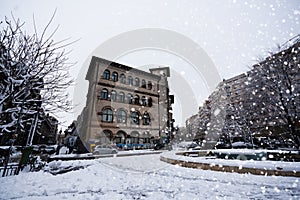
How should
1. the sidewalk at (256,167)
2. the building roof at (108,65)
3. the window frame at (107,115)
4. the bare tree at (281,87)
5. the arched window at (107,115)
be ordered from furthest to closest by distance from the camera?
the building roof at (108,65) < the arched window at (107,115) < the window frame at (107,115) < the bare tree at (281,87) < the sidewalk at (256,167)

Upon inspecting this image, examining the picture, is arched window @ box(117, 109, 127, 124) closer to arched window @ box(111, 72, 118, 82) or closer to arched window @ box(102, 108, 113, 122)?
arched window @ box(102, 108, 113, 122)

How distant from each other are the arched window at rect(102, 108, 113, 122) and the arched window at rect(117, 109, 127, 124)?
1396 mm

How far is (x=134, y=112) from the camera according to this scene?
29.8 meters

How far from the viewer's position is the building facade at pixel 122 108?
24.9 m

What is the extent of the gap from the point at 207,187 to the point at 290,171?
10.5ft

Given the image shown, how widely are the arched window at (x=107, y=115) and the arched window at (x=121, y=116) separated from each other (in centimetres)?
140

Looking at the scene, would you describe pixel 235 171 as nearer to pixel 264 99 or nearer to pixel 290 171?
pixel 290 171

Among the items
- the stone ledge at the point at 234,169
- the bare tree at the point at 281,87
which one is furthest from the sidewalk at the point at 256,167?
the bare tree at the point at 281,87

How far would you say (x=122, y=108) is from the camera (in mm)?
28047

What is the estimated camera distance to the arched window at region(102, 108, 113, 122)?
25547mm

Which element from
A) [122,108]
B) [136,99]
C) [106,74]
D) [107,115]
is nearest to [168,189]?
[107,115]

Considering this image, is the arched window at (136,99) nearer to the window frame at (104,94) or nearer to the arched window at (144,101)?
the arched window at (144,101)

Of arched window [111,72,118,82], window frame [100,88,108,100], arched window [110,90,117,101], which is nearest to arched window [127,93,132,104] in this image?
arched window [110,90,117,101]

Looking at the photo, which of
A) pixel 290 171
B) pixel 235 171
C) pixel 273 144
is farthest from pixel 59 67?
pixel 273 144
